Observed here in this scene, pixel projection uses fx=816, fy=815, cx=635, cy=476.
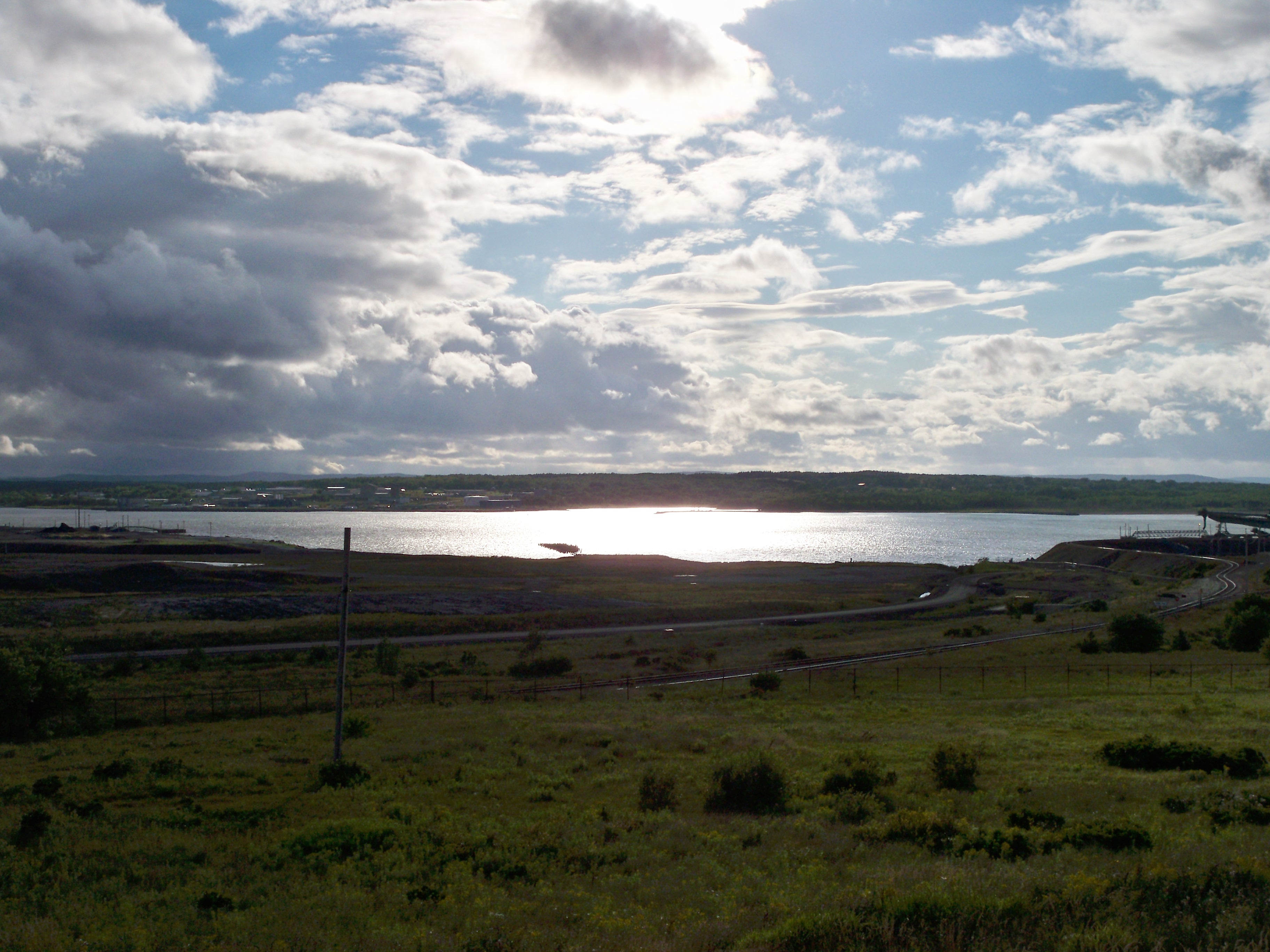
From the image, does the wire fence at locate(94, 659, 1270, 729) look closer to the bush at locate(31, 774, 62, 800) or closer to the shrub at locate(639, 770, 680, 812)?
the bush at locate(31, 774, 62, 800)

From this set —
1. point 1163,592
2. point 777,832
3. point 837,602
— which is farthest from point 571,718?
point 1163,592

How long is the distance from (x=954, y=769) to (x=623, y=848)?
30.0ft

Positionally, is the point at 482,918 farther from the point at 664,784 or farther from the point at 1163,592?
the point at 1163,592

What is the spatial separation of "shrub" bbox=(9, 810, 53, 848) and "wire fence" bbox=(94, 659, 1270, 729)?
1959 centimetres

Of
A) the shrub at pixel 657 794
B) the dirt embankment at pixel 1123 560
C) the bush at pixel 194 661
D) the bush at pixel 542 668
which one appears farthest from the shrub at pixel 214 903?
the dirt embankment at pixel 1123 560

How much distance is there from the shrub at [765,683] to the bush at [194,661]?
32.6m

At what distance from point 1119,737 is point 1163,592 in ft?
257

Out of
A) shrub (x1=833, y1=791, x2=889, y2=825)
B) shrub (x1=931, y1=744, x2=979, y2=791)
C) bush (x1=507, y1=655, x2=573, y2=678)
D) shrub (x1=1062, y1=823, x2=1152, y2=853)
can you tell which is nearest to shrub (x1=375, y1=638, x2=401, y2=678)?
bush (x1=507, y1=655, x2=573, y2=678)

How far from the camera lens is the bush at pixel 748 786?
18.3 meters

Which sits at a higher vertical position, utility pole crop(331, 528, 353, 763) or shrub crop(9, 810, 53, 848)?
utility pole crop(331, 528, 353, 763)

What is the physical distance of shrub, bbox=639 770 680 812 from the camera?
18203 millimetres

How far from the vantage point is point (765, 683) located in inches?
1575

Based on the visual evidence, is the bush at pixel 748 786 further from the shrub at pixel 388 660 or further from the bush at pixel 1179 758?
the shrub at pixel 388 660

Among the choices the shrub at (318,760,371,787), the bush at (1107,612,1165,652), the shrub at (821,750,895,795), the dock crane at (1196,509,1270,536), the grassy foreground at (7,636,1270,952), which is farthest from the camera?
the dock crane at (1196,509,1270,536)
